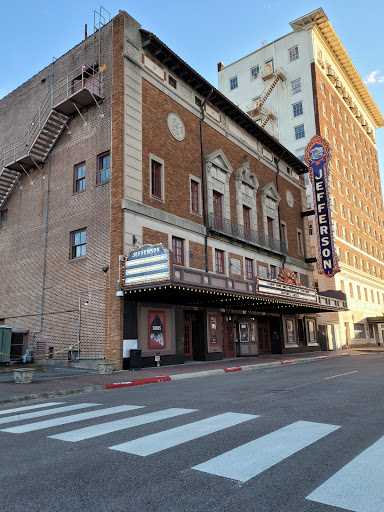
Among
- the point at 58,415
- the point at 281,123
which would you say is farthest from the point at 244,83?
the point at 58,415

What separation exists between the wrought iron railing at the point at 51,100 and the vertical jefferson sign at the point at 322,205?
20512 millimetres

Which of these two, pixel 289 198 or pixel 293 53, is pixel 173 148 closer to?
pixel 289 198

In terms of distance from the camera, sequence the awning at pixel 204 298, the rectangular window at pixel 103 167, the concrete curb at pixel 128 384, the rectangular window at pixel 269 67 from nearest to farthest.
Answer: the concrete curb at pixel 128 384
the awning at pixel 204 298
the rectangular window at pixel 103 167
the rectangular window at pixel 269 67

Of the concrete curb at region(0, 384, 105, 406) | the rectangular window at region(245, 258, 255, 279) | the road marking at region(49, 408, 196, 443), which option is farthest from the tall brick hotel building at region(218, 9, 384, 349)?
the road marking at region(49, 408, 196, 443)

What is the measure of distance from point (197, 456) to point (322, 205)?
33.0 metres

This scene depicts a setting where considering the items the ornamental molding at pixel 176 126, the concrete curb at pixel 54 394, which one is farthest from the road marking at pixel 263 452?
the ornamental molding at pixel 176 126

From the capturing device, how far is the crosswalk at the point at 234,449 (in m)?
3.69

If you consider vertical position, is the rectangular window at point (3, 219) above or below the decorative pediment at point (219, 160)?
below

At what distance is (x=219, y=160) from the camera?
27.3 meters

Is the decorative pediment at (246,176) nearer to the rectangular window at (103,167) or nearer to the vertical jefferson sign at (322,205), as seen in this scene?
the vertical jefferson sign at (322,205)

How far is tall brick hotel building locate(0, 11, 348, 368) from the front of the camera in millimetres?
19297

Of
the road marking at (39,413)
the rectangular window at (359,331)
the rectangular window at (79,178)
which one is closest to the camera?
the road marking at (39,413)

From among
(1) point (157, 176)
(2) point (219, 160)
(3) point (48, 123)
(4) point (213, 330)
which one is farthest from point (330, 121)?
(3) point (48, 123)

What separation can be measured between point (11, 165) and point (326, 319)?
32.3 m
